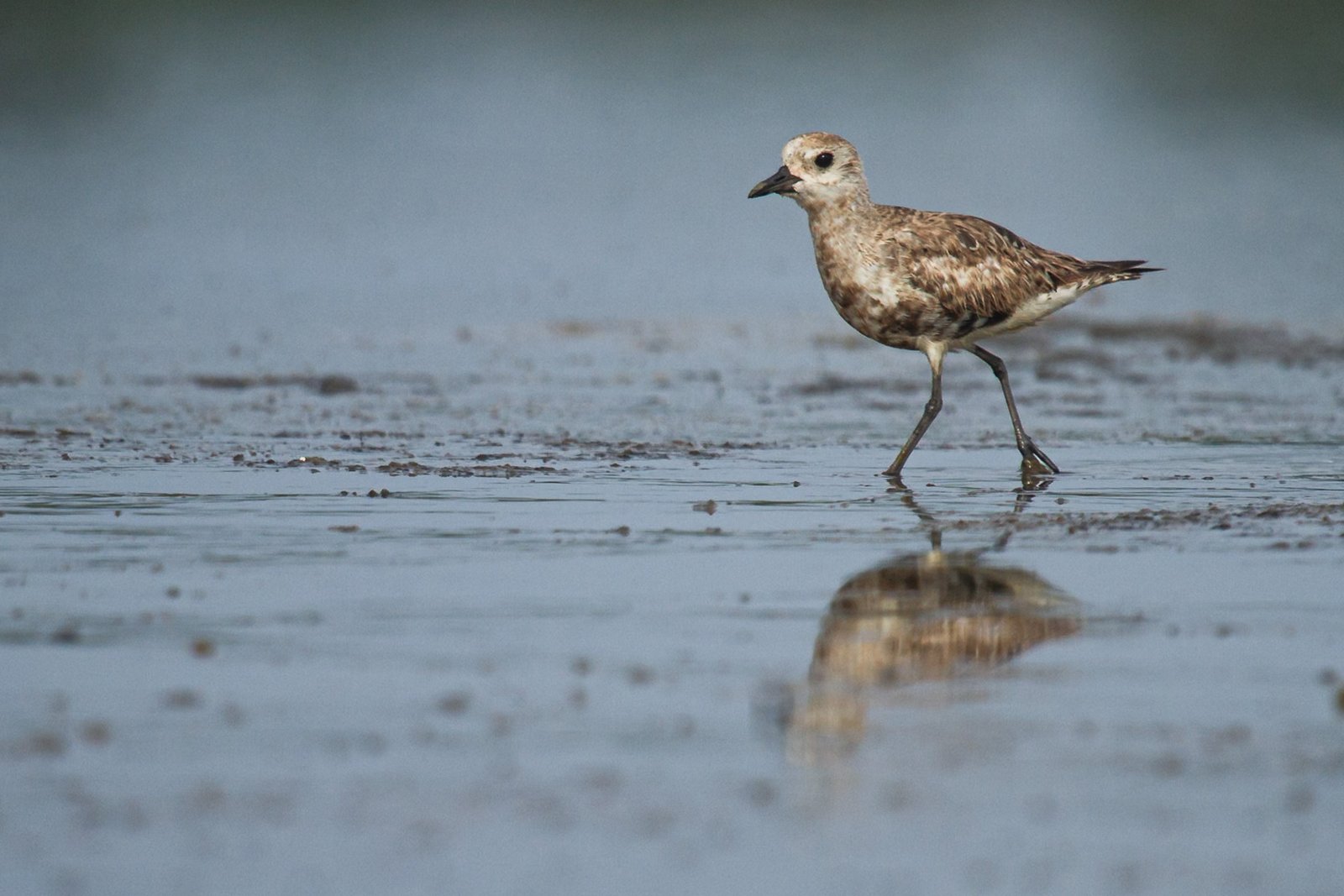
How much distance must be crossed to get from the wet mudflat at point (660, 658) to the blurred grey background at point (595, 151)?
21.8 feet

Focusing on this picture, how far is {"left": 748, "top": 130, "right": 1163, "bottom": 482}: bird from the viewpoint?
10914 mm

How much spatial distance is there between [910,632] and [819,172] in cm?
504

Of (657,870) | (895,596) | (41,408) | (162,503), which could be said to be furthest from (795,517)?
(41,408)

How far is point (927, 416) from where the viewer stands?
35.7 ft

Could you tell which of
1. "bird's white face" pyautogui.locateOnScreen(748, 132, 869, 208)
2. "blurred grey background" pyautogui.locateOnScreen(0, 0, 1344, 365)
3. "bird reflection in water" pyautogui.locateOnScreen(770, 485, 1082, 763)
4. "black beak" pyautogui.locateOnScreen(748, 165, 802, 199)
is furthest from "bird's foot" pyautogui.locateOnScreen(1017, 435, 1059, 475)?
"blurred grey background" pyautogui.locateOnScreen(0, 0, 1344, 365)

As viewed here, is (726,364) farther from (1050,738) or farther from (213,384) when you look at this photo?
(1050,738)

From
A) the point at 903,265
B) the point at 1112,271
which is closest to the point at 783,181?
the point at 903,265

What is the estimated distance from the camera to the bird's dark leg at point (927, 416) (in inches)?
411

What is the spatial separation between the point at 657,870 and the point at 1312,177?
90.6 feet

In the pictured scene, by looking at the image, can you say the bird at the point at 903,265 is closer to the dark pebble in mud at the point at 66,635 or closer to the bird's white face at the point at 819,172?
the bird's white face at the point at 819,172


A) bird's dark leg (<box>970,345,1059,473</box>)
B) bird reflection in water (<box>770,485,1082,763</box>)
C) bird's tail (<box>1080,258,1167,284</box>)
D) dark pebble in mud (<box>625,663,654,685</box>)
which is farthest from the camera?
bird's tail (<box>1080,258,1167,284</box>)

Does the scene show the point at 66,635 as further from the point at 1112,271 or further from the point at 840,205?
the point at 1112,271

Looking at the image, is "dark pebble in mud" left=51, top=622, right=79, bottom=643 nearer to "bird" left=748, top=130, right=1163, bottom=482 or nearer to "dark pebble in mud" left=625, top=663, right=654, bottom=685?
"dark pebble in mud" left=625, top=663, right=654, bottom=685

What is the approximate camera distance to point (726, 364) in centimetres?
1562
